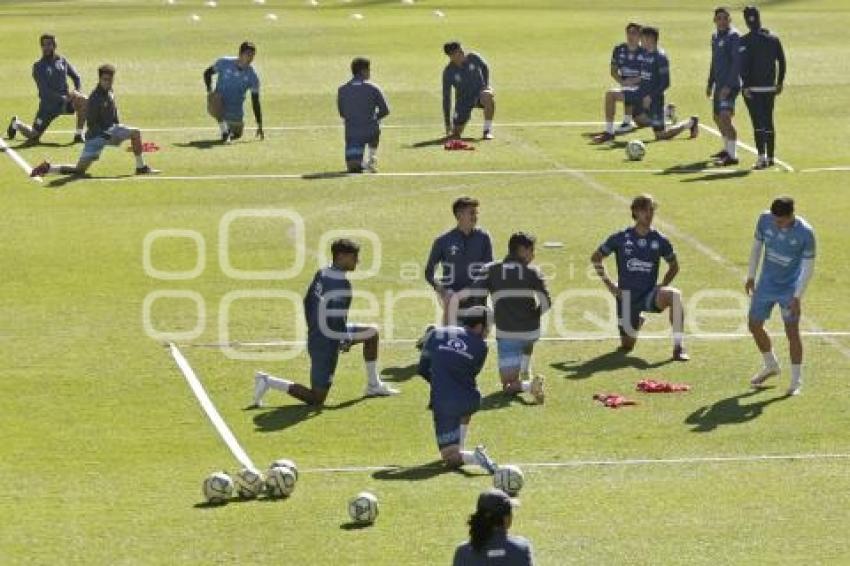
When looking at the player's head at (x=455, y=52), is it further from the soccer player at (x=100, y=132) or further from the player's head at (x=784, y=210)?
the player's head at (x=784, y=210)

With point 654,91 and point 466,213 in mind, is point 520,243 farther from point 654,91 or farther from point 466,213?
point 654,91

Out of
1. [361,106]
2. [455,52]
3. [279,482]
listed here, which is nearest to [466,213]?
[279,482]

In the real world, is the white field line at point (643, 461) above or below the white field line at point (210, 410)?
below

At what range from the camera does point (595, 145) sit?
45.6 meters

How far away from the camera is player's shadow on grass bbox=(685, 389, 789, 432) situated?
25047mm

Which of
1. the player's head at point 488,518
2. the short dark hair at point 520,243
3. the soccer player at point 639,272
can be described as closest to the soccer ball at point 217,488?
the short dark hair at point 520,243

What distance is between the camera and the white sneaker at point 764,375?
87.4 feet

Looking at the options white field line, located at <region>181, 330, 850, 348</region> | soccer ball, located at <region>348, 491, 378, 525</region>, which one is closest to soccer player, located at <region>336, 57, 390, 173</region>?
white field line, located at <region>181, 330, 850, 348</region>

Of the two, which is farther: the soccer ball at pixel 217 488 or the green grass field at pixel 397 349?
the soccer ball at pixel 217 488

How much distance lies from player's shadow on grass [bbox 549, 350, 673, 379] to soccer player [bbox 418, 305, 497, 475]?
4813 mm

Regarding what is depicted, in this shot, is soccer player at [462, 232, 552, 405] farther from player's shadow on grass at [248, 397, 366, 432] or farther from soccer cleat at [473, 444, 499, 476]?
soccer cleat at [473, 444, 499, 476]

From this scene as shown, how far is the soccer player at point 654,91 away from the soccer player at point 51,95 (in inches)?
448

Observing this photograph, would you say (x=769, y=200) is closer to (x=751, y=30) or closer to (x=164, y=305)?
(x=751, y=30)

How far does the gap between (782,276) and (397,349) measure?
560 cm
